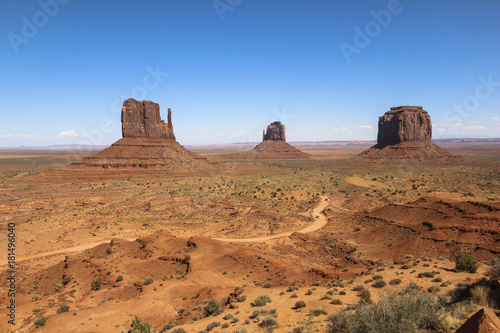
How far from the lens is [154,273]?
18516mm

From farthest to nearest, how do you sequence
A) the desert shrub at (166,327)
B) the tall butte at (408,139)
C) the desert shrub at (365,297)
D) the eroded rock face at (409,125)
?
the eroded rock face at (409,125) → the tall butte at (408,139) → the desert shrub at (166,327) → the desert shrub at (365,297)

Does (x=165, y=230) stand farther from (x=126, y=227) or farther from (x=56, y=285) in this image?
(x=56, y=285)

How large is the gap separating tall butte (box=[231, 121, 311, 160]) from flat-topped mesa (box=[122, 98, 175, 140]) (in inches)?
2952

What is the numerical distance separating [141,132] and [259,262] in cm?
7667

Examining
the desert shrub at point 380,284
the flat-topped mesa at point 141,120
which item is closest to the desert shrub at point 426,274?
the desert shrub at point 380,284

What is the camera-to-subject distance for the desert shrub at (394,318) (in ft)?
25.0

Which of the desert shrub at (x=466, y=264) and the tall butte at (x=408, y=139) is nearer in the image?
the desert shrub at (x=466, y=264)

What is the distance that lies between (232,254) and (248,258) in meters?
1.51

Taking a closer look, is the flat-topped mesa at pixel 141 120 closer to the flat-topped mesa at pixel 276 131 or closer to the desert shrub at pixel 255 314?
the desert shrub at pixel 255 314

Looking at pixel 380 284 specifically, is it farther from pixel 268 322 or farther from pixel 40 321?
pixel 40 321

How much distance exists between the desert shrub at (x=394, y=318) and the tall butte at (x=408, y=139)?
101921 mm

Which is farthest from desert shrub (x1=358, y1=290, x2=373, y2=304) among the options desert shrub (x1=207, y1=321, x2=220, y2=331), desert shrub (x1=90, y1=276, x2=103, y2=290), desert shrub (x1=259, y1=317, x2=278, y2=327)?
desert shrub (x1=90, y1=276, x2=103, y2=290)

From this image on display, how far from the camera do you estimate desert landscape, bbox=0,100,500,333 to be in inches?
456

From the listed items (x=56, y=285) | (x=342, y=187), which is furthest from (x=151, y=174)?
(x=56, y=285)
